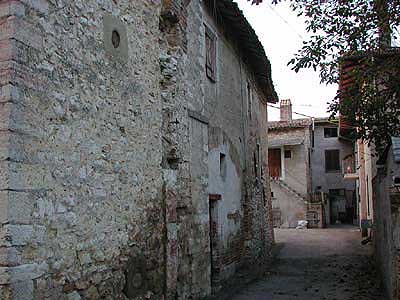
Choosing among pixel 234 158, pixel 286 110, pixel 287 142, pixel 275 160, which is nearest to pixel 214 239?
pixel 234 158

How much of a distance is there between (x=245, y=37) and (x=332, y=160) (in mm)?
22232

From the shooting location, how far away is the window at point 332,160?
32625 mm

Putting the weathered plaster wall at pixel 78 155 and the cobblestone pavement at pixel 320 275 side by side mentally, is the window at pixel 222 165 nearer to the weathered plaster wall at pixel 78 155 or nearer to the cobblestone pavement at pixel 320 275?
the cobblestone pavement at pixel 320 275

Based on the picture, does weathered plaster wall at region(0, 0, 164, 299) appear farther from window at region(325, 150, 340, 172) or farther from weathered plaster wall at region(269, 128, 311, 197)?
window at region(325, 150, 340, 172)

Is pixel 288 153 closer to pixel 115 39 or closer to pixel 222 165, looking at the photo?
pixel 222 165

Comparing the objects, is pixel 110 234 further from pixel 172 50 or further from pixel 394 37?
pixel 394 37

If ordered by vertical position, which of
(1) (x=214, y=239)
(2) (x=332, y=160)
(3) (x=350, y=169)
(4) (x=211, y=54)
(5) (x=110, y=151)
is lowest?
(1) (x=214, y=239)

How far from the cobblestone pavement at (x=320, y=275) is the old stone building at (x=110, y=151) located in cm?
117

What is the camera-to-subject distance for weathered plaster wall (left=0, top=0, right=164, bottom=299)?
4.13 meters

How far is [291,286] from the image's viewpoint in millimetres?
10203

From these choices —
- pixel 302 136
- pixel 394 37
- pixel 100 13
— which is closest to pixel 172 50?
pixel 100 13

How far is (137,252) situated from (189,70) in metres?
3.82

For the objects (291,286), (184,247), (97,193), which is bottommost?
(291,286)

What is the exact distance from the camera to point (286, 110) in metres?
30.8
